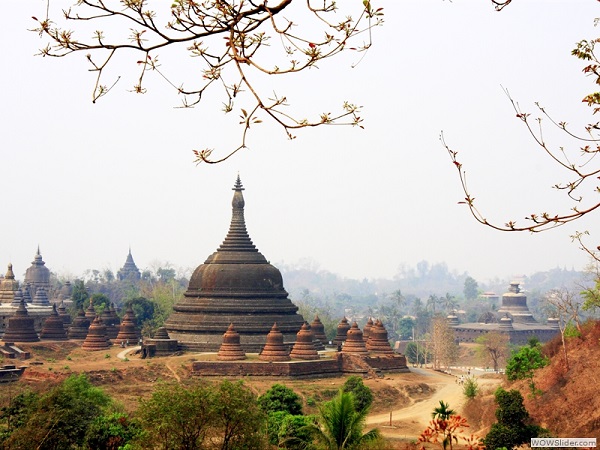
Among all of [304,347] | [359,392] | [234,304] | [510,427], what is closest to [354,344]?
[304,347]

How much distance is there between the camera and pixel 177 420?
27.1 m

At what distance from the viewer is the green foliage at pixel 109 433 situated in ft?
99.5

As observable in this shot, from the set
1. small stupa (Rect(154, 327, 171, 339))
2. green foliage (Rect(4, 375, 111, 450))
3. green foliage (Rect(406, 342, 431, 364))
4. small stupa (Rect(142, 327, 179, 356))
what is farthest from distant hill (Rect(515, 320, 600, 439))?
green foliage (Rect(406, 342, 431, 364))

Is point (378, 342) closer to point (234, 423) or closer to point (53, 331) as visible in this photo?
point (53, 331)

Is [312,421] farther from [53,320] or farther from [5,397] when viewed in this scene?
[53,320]

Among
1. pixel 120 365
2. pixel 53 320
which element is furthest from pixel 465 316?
pixel 120 365

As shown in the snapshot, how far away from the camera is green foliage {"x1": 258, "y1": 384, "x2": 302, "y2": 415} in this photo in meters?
38.0

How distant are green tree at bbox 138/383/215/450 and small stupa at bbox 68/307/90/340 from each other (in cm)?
3923

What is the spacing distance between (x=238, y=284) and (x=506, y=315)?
2588 inches

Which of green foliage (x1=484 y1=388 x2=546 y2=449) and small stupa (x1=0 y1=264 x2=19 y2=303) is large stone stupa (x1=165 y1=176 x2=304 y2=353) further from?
small stupa (x1=0 y1=264 x2=19 y2=303)

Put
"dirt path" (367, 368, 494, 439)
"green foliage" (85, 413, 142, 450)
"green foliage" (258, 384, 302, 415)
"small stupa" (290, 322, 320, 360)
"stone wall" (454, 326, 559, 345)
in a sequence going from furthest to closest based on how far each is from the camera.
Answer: "stone wall" (454, 326, 559, 345) < "small stupa" (290, 322, 320, 360) < "dirt path" (367, 368, 494, 439) < "green foliage" (258, 384, 302, 415) < "green foliage" (85, 413, 142, 450)

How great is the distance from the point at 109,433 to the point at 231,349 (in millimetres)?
20731

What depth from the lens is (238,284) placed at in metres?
58.2

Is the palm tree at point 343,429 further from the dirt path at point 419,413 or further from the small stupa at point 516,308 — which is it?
the small stupa at point 516,308
